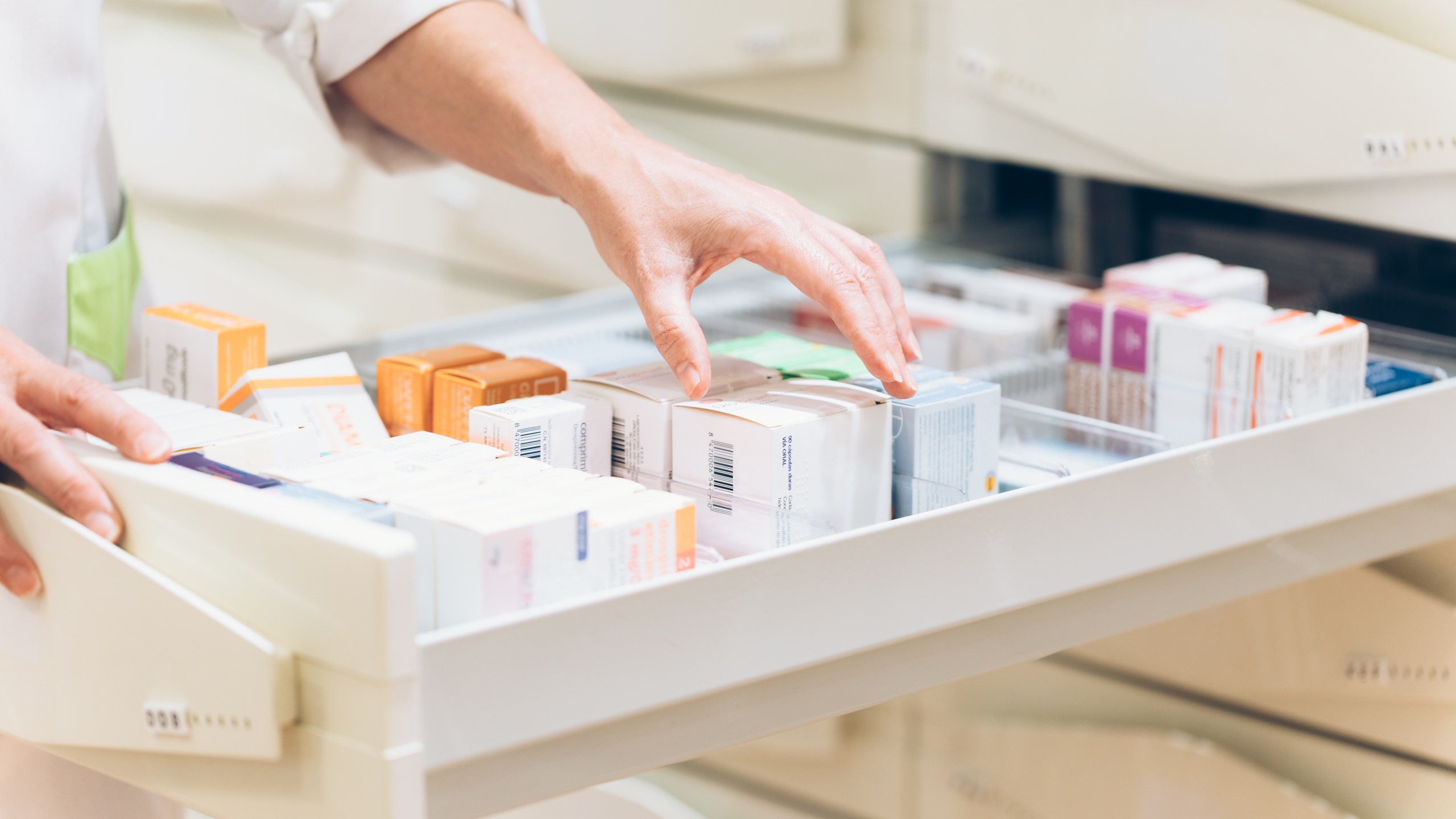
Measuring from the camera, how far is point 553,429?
33.7 inches

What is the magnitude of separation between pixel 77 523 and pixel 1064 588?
53cm

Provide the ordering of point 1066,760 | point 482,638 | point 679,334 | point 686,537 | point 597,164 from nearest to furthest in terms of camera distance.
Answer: point 482,638
point 686,537
point 679,334
point 597,164
point 1066,760

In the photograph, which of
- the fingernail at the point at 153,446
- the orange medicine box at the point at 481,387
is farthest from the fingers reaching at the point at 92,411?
the orange medicine box at the point at 481,387

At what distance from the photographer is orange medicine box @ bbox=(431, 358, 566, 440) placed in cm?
92

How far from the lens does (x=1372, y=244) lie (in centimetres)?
142

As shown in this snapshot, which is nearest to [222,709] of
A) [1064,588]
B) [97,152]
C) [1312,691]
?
[1064,588]

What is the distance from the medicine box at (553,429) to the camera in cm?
85

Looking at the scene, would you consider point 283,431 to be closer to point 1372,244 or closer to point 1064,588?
point 1064,588

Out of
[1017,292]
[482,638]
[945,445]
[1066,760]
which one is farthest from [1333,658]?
[482,638]

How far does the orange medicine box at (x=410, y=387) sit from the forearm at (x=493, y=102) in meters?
0.14

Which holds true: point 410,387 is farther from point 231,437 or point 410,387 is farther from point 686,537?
point 686,537

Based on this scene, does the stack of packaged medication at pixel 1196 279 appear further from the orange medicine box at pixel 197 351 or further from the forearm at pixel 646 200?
the orange medicine box at pixel 197 351

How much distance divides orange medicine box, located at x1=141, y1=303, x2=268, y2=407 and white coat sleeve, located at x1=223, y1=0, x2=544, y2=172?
9.3 inches

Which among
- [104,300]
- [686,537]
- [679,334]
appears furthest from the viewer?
[104,300]
